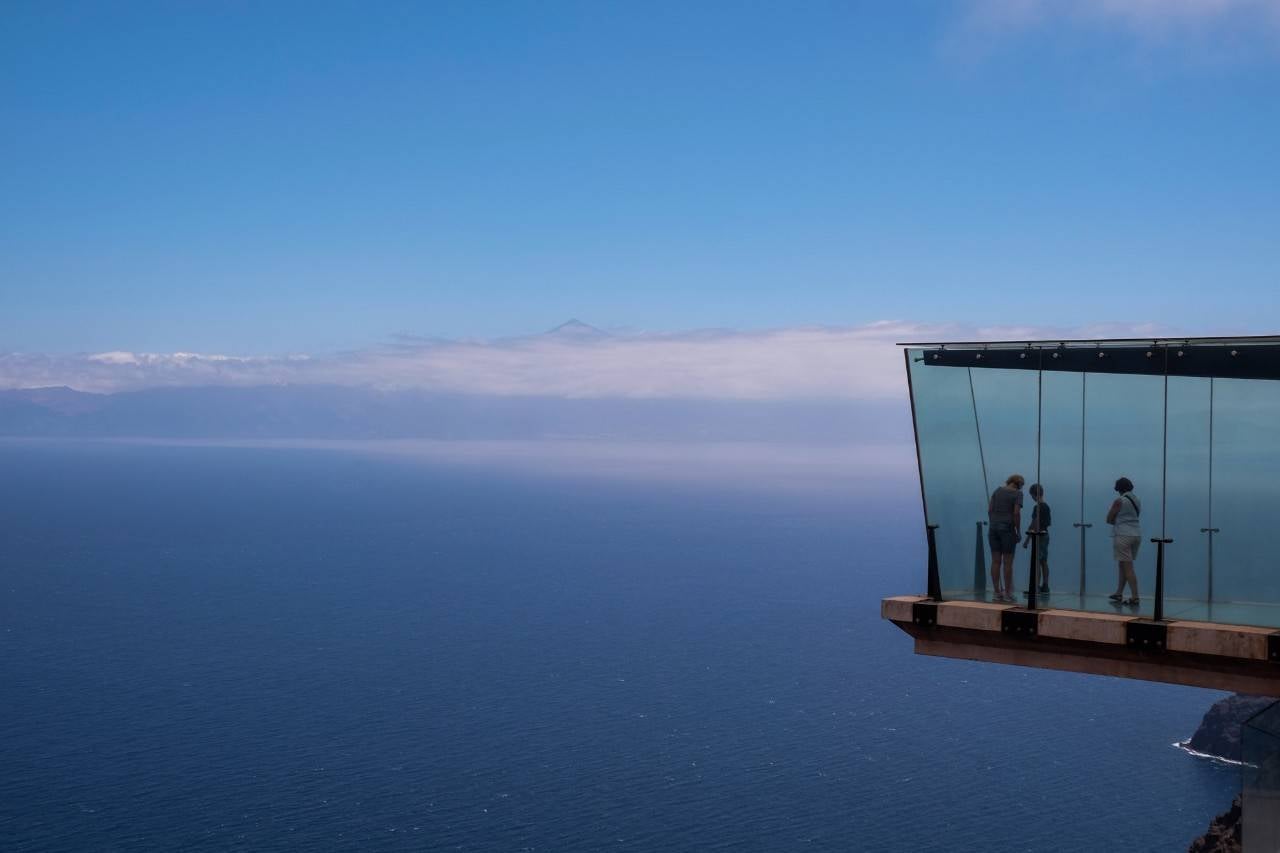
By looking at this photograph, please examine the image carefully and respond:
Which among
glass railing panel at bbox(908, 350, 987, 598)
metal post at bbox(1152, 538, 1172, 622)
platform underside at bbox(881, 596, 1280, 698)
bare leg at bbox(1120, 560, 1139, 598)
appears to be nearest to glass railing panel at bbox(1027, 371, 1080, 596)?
bare leg at bbox(1120, 560, 1139, 598)

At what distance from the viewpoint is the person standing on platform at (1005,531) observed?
18.1m

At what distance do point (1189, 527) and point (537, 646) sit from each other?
385 feet

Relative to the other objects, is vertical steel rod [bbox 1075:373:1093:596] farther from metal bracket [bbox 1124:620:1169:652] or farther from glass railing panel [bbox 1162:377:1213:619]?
metal bracket [bbox 1124:620:1169:652]

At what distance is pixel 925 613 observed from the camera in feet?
58.8

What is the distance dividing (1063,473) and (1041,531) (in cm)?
98

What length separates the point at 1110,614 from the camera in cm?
1677

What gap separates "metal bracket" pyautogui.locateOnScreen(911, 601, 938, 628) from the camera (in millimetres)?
17875

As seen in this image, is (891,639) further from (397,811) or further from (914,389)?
(914,389)

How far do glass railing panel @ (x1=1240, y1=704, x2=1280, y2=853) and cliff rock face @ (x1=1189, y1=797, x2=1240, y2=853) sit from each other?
53.6 m

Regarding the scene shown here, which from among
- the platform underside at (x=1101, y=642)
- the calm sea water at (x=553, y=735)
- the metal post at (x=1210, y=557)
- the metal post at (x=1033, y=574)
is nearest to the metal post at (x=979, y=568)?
the platform underside at (x=1101, y=642)

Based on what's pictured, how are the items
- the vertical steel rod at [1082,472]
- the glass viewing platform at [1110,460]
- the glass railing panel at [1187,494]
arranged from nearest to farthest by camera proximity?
the glass viewing platform at [1110,460]
the glass railing panel at [1187,494]
the vertical steel rod at [1082,472]

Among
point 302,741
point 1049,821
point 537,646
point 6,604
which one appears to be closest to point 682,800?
point 1049,821

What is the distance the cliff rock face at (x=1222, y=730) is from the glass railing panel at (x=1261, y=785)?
298 ft

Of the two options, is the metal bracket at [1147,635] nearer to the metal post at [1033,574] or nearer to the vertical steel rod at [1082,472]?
the metal post at [1033,574]
